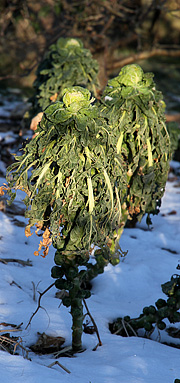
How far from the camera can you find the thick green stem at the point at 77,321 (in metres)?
2.59

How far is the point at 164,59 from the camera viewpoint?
35.6 feet

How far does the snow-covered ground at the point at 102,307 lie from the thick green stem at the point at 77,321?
7 centimetres

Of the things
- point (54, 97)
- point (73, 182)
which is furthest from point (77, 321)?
point (54, 97)

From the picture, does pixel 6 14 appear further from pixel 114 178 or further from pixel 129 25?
pixel 114 178

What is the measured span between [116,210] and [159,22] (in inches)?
342

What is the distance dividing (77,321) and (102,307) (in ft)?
2.53

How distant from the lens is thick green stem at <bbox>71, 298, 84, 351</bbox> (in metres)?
2.59

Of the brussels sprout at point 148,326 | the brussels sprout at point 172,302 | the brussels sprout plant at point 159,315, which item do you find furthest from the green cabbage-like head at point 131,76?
the brussels sprout at point 148,326

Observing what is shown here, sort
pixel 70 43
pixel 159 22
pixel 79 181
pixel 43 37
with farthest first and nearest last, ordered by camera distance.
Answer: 1. pixel 159 22
2. pixel 43 37
3. pixel 70 43
4. pixel 79 181

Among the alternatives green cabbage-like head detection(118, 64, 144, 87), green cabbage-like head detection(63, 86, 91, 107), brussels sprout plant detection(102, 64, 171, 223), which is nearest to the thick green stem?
brussels sprout plant detection(102, 64, 171, 223)

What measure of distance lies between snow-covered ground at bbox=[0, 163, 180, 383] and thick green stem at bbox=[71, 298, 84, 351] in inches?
2.8

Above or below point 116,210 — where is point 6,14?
above

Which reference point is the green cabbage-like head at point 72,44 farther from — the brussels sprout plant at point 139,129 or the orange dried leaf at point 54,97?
the brussels sprout plant at point 139,129

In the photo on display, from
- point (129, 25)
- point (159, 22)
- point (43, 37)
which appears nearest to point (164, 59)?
point (159, 22)
